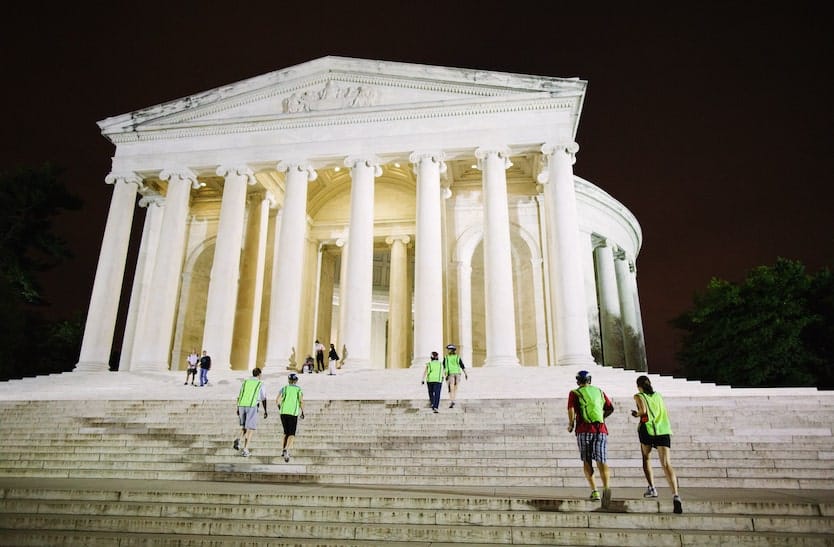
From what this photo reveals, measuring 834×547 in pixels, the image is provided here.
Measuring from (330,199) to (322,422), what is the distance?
2268 centimetres

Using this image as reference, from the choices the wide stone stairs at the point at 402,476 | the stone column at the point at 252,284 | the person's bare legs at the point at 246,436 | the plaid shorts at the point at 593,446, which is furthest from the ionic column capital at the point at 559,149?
the plaid shorts at the point at 593,446

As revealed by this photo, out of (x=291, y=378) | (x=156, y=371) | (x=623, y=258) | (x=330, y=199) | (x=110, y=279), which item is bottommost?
(x=291, y=378)

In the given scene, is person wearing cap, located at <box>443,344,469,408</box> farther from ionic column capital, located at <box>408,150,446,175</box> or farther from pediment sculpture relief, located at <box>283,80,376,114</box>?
pediment sculpture relief, located at <box>283,80,376,114</box>

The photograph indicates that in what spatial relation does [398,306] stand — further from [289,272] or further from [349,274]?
[289,272]

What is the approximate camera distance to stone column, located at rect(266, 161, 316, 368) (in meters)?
24.0

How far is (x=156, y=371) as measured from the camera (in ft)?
79.9

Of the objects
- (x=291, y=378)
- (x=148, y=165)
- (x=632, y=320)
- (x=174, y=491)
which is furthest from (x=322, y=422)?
(x=632, y=320)

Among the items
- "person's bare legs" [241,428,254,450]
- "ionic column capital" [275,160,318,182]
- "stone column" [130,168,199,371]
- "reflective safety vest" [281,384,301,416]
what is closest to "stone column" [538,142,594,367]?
"ionic column capital" [275,160,318,182]

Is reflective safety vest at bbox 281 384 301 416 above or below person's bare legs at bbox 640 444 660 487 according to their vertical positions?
above

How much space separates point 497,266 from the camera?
23.7m

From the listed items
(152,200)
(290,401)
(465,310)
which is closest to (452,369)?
(290,401)

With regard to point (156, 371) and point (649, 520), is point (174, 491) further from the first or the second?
point (156, 371)

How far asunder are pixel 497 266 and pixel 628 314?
738 inches

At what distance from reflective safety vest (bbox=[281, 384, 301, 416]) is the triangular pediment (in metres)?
18.3
